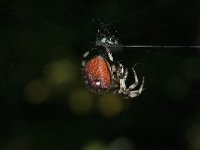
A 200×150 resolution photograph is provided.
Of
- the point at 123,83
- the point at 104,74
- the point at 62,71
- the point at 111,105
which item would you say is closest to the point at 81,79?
the point at 62,71

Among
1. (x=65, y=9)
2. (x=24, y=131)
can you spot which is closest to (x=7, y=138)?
(x=24, y=131)

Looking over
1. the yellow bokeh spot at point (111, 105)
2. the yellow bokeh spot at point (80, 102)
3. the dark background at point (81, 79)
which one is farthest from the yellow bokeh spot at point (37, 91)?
the yellow bokeh spot at point (111, 105)

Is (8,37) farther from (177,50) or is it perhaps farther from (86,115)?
(177,50)

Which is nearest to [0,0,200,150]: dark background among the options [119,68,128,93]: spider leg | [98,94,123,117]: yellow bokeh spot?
[98,94,123,117]: yellow bokeh spot

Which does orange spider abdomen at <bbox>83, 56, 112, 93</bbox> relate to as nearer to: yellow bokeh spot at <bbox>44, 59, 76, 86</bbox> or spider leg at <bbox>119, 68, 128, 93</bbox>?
spider leg at <bbox>119, 68, 128, 93</bbox>

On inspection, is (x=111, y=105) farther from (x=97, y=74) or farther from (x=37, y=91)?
(x=97, y=74)

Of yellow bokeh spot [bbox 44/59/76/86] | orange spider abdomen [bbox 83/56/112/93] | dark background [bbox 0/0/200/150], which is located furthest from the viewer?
yellow bokeh spot [bbox 44/59/76/86]
